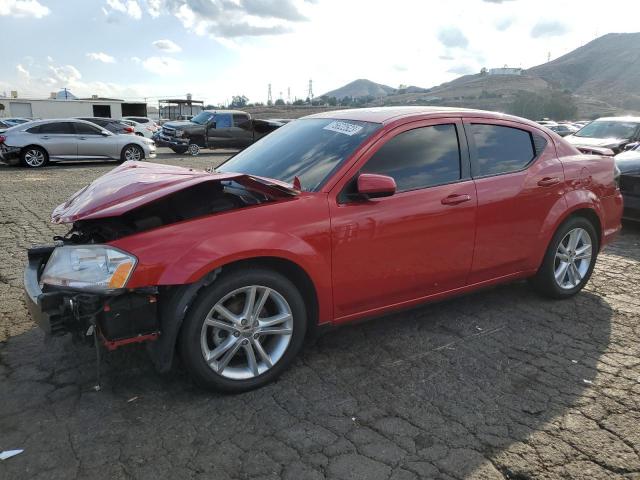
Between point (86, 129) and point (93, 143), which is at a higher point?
point (86, 129)

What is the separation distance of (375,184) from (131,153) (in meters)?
15.1

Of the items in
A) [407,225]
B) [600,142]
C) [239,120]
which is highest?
[239,120]

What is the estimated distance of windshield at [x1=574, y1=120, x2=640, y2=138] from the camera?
A: 39.1ft

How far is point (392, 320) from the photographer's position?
423 cm

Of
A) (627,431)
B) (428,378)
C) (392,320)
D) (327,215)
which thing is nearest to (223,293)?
(327,215)

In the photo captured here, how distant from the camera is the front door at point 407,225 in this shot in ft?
10.9

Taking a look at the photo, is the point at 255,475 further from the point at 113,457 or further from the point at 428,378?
the point at 428,378

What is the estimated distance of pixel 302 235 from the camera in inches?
123

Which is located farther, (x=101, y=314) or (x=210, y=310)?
(x=210, y=310)

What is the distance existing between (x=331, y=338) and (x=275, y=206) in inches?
49.8

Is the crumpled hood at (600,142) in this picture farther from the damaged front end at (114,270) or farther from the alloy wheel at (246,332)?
the damaged front end at (114,270)

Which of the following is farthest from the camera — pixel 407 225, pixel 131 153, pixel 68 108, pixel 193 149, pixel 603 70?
pixel 603 70

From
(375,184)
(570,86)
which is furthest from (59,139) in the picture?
(570,86)

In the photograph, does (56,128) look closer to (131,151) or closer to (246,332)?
(131,151)
